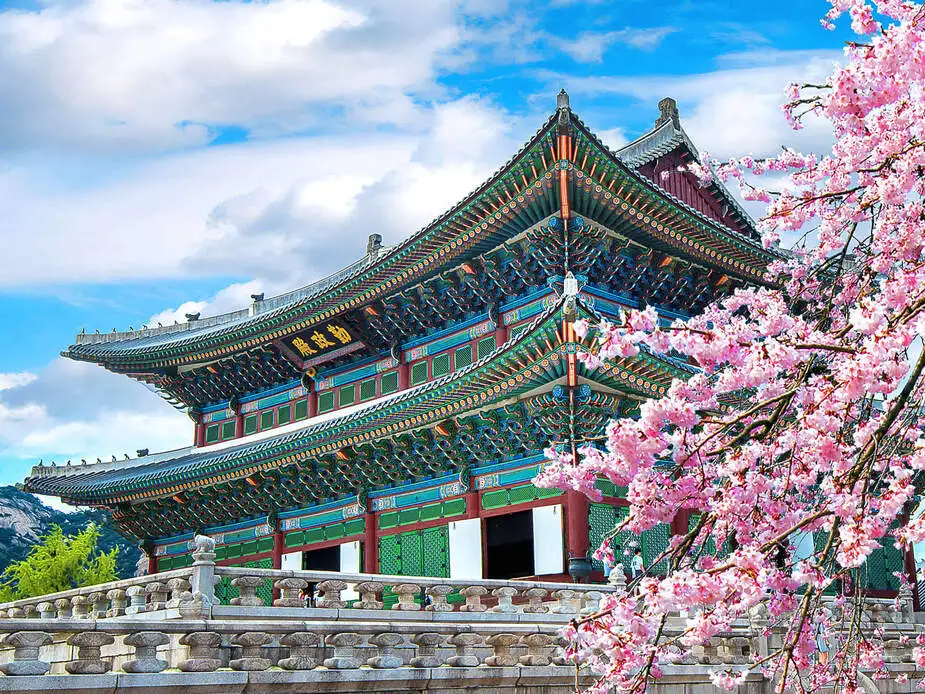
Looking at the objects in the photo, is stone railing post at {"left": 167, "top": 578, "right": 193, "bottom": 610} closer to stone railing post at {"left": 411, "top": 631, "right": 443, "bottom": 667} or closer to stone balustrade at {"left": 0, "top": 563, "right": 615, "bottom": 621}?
stone balustrade at {"left": 0, "top": 563, "right": 615, "bottom": 621}

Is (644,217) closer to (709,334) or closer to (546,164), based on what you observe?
(546,164)

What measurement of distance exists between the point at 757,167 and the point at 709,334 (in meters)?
5.15

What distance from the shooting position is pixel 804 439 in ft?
22.2

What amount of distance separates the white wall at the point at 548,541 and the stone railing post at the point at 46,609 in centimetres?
894

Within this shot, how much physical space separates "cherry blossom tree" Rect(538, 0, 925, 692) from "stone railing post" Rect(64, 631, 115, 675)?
16.2ft

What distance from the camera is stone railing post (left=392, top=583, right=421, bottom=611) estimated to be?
14.9 metres

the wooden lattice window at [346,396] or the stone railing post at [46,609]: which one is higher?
the wooden lattice window at [346,396]

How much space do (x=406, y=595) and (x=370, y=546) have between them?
9.11m

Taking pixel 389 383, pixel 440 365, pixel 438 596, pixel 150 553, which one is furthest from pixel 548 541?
pixel 150 553

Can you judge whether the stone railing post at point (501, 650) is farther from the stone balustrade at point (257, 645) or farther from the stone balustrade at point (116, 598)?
the stone balustrade at point (116, 598)

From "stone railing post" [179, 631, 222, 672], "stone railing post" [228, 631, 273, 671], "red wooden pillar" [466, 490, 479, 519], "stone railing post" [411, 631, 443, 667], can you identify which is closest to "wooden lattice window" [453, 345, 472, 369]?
"red wooden pillar" [466, 490, 479, 519]

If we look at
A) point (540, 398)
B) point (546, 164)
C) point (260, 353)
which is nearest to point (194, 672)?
point (540, 398)

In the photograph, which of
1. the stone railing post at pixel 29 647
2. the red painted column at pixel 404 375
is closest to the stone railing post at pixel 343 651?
the stone railing post at pixel 29 647

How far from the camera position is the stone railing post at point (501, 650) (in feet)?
41.2
